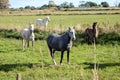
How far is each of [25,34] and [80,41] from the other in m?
4.59

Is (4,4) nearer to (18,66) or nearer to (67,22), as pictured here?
(67,22)

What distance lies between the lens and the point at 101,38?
2364 cm

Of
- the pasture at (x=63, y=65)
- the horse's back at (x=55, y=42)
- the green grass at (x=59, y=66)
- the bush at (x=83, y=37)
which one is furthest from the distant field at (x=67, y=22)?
the horse's back at (x=55, y=42)

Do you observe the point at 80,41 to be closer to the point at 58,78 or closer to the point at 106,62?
the point at 106,62

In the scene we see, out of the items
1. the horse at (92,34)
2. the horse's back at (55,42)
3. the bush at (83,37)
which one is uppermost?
the horse's back at (55,42)

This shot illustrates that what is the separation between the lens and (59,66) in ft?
46.0

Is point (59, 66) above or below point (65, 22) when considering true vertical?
above

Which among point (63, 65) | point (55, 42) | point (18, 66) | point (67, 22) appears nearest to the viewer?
point (18, 66)

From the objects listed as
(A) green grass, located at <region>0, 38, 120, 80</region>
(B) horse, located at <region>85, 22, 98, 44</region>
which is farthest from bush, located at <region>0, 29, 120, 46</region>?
(A) green grass, located at <region>0, 38, 120, 80</region>

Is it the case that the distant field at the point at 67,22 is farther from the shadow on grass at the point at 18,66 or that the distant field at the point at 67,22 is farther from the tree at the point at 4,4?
the tree at the point at 4,4

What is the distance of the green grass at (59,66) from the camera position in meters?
12.1

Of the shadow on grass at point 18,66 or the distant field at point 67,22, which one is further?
the distant field at point 67,22

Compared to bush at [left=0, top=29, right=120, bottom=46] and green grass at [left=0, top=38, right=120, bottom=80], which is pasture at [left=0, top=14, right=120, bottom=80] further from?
bush at [left=0, top=29, right=120, bottom=46]

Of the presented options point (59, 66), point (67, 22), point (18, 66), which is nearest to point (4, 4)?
point (67, 22)
